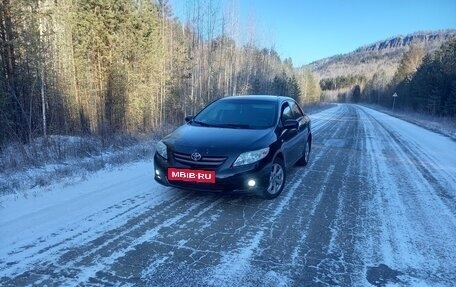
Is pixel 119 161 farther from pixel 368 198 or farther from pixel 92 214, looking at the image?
pixel 368 198

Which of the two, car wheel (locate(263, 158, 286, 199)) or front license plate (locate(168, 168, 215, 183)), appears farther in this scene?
car wheel (locate(263, 158, 286, 199))

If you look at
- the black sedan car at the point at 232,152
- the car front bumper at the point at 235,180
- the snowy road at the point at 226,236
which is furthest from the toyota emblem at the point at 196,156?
the snowy road at the point at 226,236

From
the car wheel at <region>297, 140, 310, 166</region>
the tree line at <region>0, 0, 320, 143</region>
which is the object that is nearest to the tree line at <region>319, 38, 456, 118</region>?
the tree line at <region>0, 0, 320, 143</region>

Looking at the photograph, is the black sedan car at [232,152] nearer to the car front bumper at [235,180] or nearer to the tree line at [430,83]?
the car front bumper at [235,180]

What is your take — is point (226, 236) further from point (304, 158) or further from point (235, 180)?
point (304, 158)

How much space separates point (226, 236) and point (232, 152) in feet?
4.38

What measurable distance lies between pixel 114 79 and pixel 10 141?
807cm

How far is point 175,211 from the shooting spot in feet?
15.7

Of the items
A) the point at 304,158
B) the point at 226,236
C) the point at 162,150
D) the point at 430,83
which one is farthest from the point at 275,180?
the point at 430,83

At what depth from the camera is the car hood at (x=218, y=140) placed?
4.99 m

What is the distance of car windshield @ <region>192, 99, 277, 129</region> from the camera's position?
6074 millimetres

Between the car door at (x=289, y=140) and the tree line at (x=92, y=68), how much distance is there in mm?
7174

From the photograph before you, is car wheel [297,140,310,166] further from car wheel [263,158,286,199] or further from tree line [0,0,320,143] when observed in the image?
tree line [0,0,320,143]

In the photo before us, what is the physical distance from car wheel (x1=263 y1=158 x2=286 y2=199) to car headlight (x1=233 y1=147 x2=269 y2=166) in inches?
16.7
